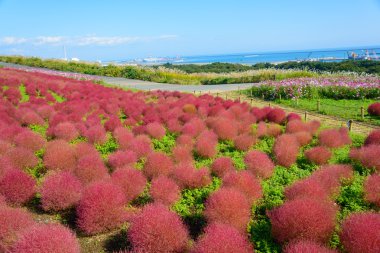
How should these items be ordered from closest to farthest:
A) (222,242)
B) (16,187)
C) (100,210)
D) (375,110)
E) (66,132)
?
(222,242) → (100,210) → (16,187) → (66,132) → (375,110)

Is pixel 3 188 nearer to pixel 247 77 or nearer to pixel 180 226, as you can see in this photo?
pixel 180 226

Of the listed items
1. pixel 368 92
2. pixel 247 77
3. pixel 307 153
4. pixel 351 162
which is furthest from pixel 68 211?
pixel 247 77

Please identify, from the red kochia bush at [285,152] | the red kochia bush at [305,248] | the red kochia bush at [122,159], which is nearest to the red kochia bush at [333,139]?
the red kochia bush at [285,152]

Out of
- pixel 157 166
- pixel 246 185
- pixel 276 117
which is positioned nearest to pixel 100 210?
pixel 157 166

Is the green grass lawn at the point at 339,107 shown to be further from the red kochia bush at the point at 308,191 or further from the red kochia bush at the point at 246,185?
the red kochia bush at the point at 246,185

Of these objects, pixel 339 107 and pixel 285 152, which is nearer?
pixel 285 152

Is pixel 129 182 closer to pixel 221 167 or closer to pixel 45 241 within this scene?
pixel 221 167

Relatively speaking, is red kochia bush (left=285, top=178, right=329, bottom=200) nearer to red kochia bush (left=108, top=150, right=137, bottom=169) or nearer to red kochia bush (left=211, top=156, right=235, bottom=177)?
red kochia bush (left=211, top=156, right=235, bottom=177)

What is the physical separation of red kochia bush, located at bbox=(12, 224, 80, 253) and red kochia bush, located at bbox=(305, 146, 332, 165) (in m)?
5.50

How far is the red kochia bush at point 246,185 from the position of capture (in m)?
5.41

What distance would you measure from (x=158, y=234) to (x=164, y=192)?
4.90 feet

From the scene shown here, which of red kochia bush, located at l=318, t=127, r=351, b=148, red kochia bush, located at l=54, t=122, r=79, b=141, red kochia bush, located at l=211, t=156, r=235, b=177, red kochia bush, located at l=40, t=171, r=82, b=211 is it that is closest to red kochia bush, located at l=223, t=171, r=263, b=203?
red kochia bush, located at l=211, t=156, r=235, b=177

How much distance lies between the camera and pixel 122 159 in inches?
284

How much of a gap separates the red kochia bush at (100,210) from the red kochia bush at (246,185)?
1782 millimetres
